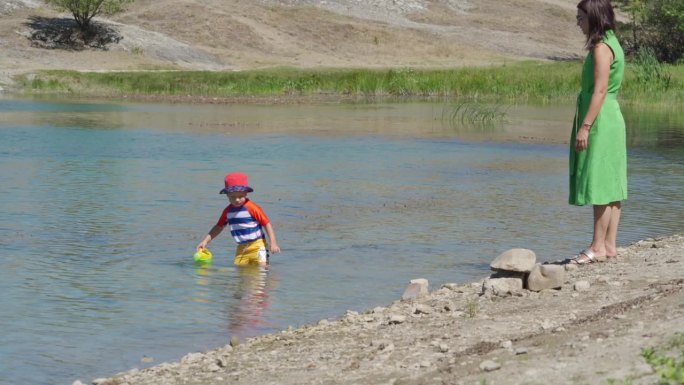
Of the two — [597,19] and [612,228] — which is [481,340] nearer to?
[612,228]

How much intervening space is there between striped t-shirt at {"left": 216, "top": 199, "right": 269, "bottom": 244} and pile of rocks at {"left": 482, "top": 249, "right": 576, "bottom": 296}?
3.20 m

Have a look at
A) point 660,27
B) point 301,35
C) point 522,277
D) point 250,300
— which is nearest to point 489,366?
point 522,277

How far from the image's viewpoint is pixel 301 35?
2640 inches

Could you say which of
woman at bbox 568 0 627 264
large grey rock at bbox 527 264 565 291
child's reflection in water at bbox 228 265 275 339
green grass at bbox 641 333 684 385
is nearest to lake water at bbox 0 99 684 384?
child's reflection in water at bbox 228 265 275 339

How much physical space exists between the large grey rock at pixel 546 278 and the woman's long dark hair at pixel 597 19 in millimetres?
1774

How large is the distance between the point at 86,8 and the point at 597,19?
50.5 metres

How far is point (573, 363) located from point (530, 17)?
3115 inches

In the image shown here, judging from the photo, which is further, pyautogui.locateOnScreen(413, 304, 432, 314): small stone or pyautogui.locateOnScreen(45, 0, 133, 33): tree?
pyautogui.locateOnScreen(45, 0, 133, 33): tree

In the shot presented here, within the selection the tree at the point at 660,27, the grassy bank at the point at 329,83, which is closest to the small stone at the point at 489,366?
the grassy bank at the point at 329,83

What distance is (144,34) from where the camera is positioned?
196ft

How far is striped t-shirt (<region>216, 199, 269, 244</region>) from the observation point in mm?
11641

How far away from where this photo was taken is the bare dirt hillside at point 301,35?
5575cm

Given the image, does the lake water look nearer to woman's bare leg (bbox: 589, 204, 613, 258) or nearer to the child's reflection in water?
the child's reflection in water

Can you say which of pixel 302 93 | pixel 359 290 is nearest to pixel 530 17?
pixel 302 93
